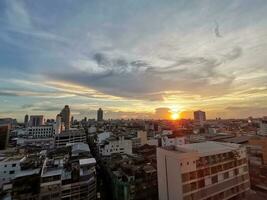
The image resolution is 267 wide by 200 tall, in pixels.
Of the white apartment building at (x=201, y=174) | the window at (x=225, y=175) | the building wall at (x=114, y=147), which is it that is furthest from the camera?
the building wall at (x=114, y=147)

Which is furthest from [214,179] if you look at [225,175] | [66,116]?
[66,116]

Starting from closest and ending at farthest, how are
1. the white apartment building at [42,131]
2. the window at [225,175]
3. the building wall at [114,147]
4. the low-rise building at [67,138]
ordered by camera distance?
the window at [225,175] < the building wall at [114,147] < the low-rise building at [67,138] < the white apartment building at [42,131]

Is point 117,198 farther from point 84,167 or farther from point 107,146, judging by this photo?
point 107,146

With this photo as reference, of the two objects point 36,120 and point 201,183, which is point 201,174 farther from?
point 36,120

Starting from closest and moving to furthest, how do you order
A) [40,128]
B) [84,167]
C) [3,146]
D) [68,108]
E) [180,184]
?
[180,184] → [84,167] → [3,146] → [40,128] → [68,108]

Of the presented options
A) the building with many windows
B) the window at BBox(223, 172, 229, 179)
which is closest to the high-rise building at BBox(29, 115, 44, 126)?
the building with many windows

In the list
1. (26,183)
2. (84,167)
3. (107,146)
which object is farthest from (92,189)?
(107,146)

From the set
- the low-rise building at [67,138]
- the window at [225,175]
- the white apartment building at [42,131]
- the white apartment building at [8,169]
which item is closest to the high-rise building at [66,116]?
the white apartment building at [42,131]

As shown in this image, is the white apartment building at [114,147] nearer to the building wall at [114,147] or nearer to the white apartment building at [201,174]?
the building wall at [114,147]
